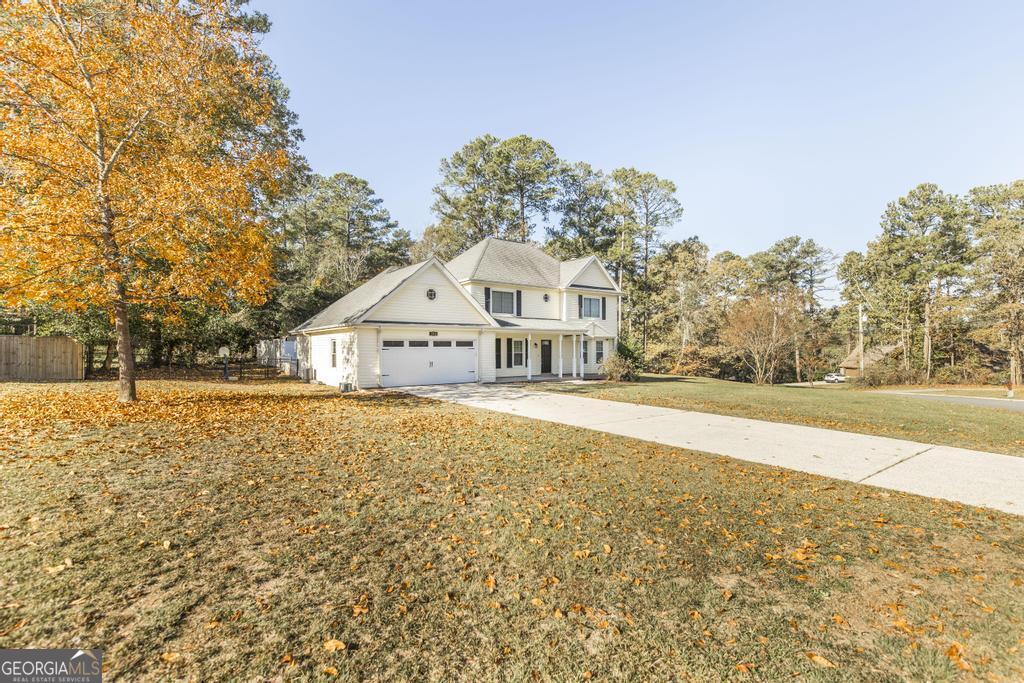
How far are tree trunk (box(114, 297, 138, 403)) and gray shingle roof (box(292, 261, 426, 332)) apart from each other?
22.7 feet

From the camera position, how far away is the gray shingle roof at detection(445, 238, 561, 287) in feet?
79.5

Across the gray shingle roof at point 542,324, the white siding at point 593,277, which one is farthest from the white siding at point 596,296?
the gray shingle roof at point 542,324

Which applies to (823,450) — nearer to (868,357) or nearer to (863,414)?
(863,414)

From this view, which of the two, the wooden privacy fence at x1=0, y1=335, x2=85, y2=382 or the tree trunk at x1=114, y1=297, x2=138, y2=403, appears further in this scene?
the wooden privacy fence at x1=0, y1=335, x2=85, y2=382

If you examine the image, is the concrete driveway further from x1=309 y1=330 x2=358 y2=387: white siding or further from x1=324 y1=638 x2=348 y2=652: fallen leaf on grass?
x1=324 y1=638 x2=348 y2=652: fallen leaf on grass

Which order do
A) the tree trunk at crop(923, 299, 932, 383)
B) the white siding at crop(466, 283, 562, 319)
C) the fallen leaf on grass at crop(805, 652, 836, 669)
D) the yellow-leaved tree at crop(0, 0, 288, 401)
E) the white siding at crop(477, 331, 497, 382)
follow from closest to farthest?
the fallen leaf on grass at crop(805, 652, 836, 669)
the yellow-leaved tree at crop(0, 0, 288, 401)
the white siding at crop(477, 331, 497, 382)
the white siding at crop(466, 283, 562, 319)
the tree trunk at crop(923, 299, 932, 383)

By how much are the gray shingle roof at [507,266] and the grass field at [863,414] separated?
319 inches

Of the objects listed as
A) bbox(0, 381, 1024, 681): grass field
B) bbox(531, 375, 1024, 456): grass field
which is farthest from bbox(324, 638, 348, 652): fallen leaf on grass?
bbox(531, 375, 1024, 456): grass field

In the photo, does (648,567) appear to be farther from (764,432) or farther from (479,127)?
(479,127)

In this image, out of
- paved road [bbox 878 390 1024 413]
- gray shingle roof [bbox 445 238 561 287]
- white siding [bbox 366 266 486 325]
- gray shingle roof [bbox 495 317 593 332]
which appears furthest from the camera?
gray shingle roof [bbox 445 238 561 287]

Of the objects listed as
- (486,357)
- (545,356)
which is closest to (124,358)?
(486,357)

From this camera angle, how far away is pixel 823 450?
8422 mm

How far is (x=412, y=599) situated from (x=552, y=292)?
2405 centimetres

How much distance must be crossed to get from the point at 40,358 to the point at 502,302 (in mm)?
20155
